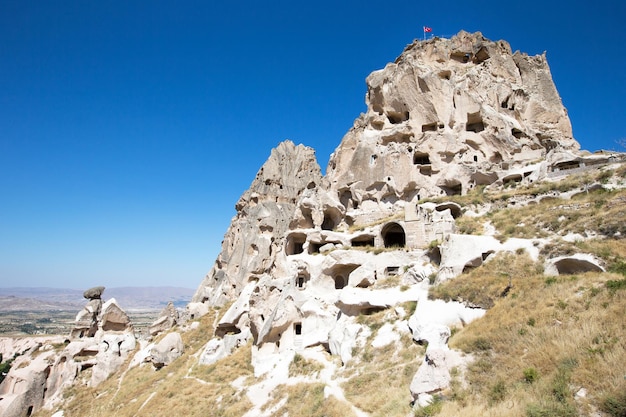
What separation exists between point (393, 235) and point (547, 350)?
19.0m

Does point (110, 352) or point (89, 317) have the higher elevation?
point (89, 317)

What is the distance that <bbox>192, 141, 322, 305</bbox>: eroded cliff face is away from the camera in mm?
39062

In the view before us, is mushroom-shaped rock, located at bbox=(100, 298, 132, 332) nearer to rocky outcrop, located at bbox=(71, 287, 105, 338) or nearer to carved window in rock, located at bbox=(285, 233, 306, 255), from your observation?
rocky outcrop, located at bbox=(71, 287, 105, 338)

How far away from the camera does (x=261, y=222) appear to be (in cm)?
4194

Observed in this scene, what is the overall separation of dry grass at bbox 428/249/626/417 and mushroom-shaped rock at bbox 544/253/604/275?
122 centimetres

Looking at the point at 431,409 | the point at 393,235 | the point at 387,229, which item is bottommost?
the point at 431,409

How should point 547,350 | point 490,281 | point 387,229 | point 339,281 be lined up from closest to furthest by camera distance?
point 547,350 < point 490,281 < point 339,281 < point 387,229

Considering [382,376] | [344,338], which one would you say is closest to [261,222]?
[344,338]

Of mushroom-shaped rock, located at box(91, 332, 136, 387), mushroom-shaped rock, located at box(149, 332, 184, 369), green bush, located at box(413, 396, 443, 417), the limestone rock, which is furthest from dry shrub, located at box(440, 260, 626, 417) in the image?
the limestone rock

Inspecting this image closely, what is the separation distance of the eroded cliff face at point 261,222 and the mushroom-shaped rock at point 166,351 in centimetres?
1242

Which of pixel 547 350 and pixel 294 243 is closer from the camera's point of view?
pixel 547 350

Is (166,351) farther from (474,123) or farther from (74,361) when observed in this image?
(474,123)

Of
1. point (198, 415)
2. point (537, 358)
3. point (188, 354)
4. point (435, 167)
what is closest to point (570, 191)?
point (435, 167)

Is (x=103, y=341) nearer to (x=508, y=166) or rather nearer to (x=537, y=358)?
(x=537, y=358)
